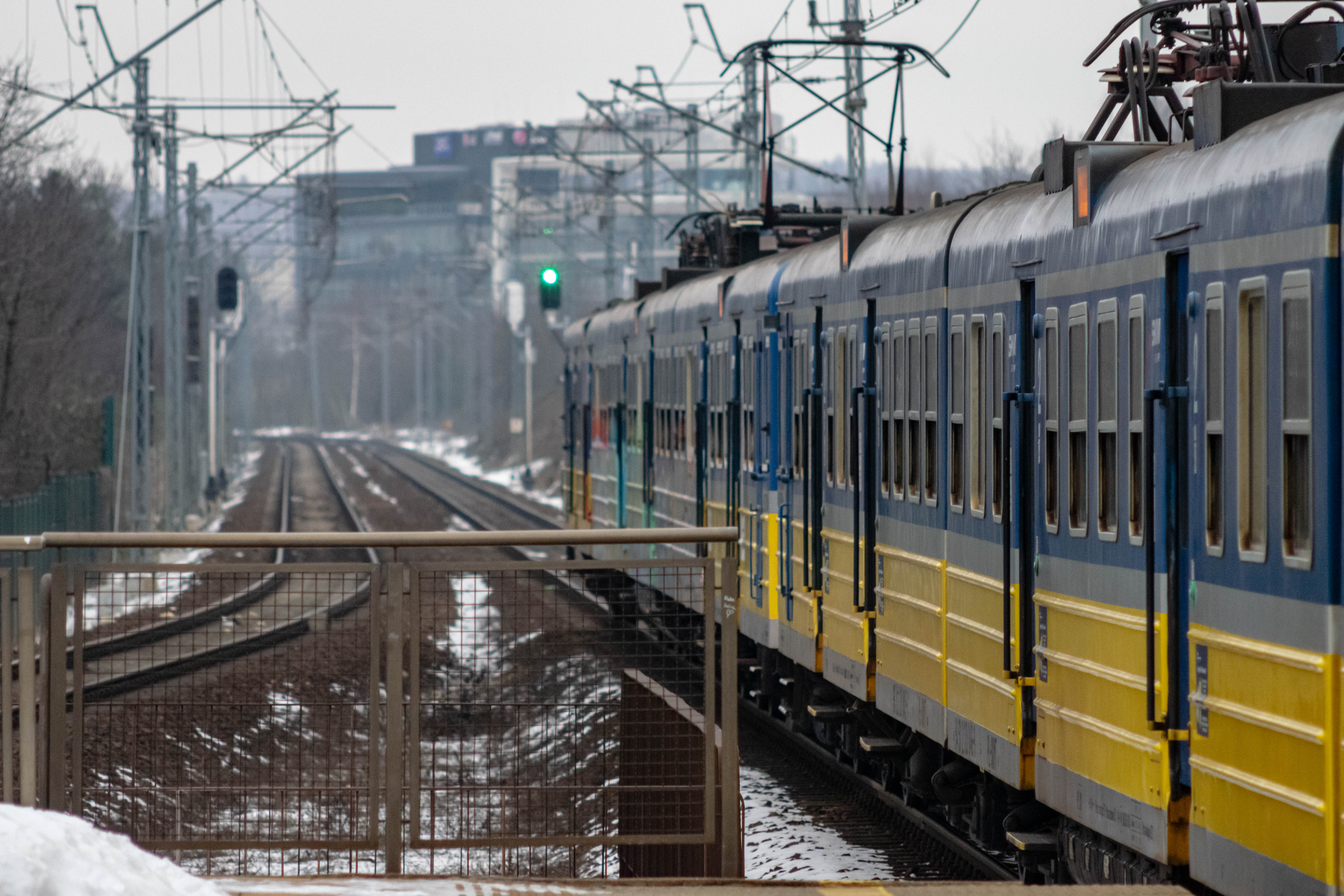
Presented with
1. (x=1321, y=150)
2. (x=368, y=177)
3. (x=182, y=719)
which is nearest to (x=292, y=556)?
(x=182, y=719)

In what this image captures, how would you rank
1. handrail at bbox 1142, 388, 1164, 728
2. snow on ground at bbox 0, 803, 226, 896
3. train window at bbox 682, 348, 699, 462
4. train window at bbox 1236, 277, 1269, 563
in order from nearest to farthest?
snow on ground at bbox 0, 803, 226, 896
train window at bbox 1236, 277, 1269, 563
handrail at bbox 1142, 388, 1164, 728
train window at bbox 682, 348, 699, 462

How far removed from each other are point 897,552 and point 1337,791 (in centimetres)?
546

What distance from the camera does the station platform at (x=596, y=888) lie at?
651cm

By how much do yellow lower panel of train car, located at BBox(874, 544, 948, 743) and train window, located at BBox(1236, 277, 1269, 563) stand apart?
3769 mm

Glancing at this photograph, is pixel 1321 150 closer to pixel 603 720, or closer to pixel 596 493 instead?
Result: pixel 603 720

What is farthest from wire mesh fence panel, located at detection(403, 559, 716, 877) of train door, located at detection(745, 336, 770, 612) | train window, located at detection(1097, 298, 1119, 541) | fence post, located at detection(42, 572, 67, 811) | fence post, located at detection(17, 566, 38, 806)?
train door, located at detection(745, 336, 770, 612)

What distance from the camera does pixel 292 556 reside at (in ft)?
112

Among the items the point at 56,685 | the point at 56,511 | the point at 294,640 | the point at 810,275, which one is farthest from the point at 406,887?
the point at 56,511

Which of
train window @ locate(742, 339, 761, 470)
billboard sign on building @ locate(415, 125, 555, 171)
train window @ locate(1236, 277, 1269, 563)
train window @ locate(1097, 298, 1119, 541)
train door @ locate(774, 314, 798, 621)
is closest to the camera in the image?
train window @ locate(1236, 277, 1269, 563)

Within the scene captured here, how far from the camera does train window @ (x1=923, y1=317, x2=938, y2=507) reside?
10.5 m

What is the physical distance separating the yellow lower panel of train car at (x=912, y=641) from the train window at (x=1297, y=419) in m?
4.08

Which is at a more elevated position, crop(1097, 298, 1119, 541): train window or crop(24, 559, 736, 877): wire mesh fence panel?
crop(1097, 298, 1119, 541): train window

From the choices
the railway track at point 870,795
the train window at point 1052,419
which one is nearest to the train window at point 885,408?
the railway track at point 870,795

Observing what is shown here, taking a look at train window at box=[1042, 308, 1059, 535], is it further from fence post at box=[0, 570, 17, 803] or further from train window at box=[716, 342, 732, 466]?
train window at box=[716, 342, 732, 466]
